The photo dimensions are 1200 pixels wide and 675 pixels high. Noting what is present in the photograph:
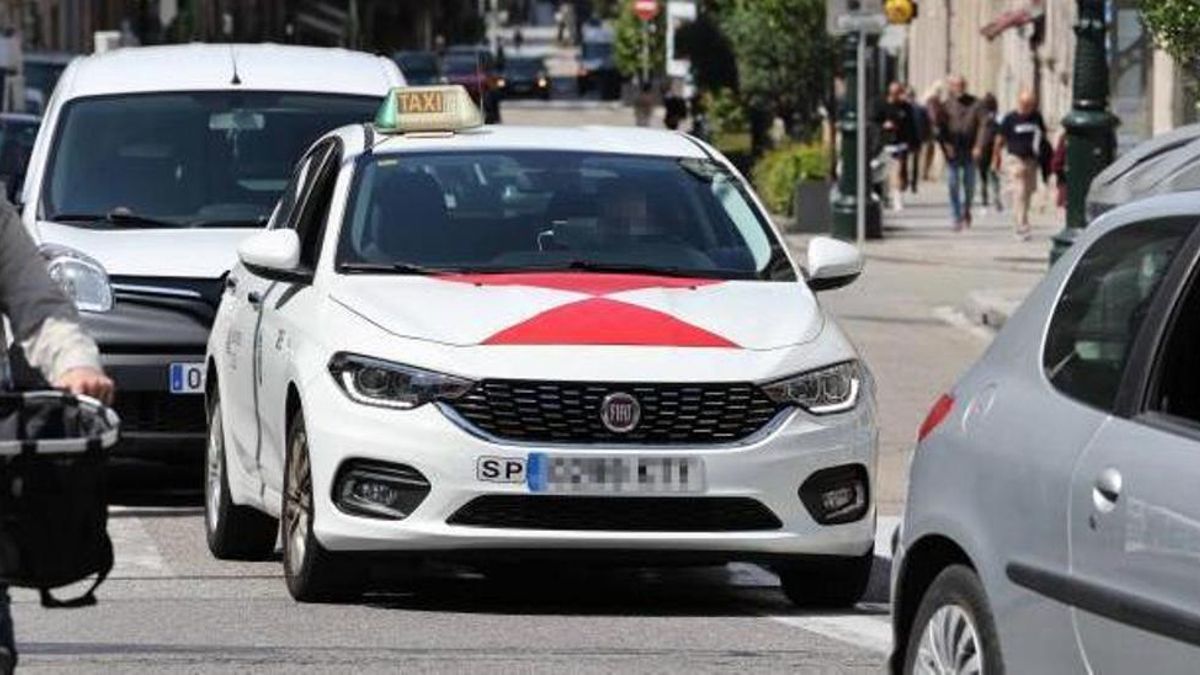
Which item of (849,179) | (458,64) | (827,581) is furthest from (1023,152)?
(458,64)

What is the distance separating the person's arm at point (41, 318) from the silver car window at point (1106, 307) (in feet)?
6.54

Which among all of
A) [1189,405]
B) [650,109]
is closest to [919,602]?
[1189,405]

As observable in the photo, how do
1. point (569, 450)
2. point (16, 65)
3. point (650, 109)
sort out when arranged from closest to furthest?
1. point (569, 450)
2. point (16, 65)
3. point (650, 109)

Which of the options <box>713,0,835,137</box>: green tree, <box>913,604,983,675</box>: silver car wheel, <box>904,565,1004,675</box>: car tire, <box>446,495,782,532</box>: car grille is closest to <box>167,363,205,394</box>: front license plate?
<box>446,495,782,532</box>: car grille

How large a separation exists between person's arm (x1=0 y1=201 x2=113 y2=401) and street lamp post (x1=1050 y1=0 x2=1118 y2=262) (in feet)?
56.7

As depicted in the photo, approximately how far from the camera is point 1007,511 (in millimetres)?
7457

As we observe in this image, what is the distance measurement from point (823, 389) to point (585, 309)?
79 cm

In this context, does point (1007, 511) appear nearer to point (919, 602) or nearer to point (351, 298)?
point (919, 602)

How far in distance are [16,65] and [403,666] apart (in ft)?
133

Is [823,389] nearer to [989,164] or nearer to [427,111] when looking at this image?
[427,111]

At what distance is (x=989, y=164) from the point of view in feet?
151

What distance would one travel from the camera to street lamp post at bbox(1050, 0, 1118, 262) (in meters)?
24.3

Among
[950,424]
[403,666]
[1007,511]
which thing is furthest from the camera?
[403,666]

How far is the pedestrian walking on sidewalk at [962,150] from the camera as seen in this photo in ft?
136
